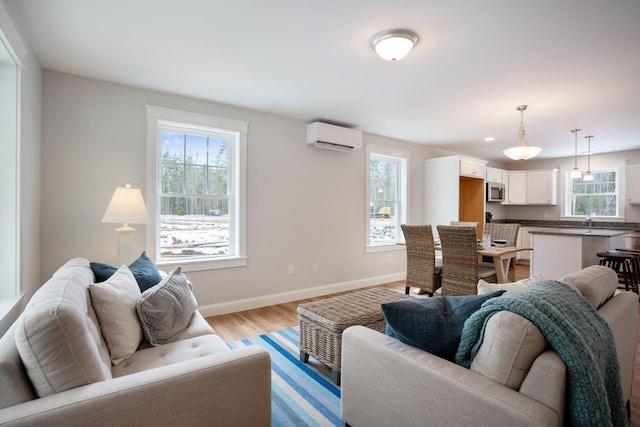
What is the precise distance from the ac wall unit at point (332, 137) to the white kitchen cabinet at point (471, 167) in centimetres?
205

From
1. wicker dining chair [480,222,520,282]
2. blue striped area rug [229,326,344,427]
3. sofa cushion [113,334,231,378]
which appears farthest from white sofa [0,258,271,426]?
wicker dining chair [480,222,520,282]

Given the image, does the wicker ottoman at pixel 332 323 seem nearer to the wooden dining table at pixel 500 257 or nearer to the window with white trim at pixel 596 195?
the wooden dining table at pixel 500 257

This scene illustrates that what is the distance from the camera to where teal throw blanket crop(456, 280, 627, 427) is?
1.08 m

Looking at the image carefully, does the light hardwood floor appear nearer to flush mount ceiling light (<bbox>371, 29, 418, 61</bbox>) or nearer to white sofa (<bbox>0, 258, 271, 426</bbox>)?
white sofa (<bbox>0, 258, 271, 426</bbox>)

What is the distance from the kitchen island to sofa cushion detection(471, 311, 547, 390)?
444 cm

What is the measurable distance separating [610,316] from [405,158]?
437 cm

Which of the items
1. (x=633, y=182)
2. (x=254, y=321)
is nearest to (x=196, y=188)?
(x=254, y=321)

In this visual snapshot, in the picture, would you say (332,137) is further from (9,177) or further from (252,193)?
(9,177)

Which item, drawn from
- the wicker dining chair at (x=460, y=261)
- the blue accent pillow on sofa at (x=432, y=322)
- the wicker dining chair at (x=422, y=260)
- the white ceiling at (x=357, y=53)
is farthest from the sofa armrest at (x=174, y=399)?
the wicker dining chair at (x=422, y=260)

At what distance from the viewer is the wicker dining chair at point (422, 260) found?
4008 millimetres

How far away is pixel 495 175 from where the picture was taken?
23.5 feet

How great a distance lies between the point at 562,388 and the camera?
107 cm

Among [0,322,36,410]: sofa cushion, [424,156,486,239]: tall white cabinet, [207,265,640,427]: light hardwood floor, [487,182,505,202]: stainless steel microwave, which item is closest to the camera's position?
[0,322,36,410]: sofa cushion

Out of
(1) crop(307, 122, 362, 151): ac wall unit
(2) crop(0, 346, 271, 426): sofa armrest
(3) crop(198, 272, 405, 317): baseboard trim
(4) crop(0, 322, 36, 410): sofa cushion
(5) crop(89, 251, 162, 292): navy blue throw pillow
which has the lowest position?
(3) crop(198, 272, 405, 317): baseboard trim
